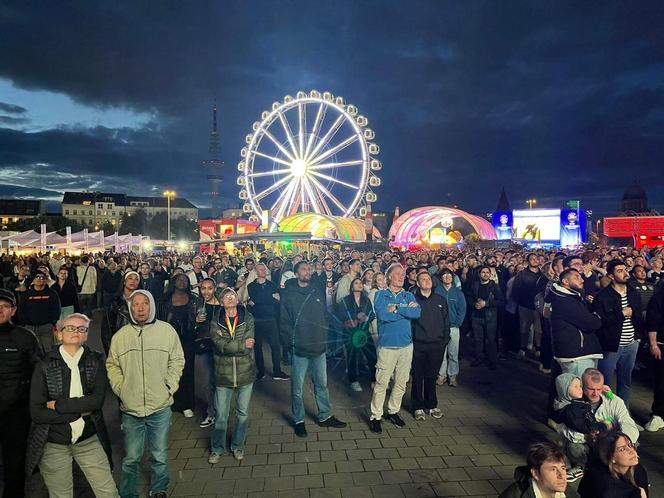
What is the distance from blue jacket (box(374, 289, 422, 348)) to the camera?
5430 millimetres

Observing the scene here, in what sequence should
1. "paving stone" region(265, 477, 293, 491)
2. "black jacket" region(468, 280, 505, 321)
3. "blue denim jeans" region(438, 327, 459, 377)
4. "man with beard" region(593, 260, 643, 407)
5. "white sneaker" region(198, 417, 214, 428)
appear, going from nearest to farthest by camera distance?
"paving stone" region(265, 477, 293, 491)
"man with beard" region(593, 260, 643, 407)
"white sneaker" region(198, 417, 214, 428)
"blue denim jeans" region(438, 327, 459, 377)
"black jacket" region(468, 280, 505, 321)

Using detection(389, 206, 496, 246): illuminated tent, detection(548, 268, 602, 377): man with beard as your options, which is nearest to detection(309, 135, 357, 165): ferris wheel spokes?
detection(389, 206, 496, 246): illuminated tent

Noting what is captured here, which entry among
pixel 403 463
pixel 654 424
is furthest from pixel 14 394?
pixel 654 424

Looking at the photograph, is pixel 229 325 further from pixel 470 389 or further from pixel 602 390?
pixel 470 389

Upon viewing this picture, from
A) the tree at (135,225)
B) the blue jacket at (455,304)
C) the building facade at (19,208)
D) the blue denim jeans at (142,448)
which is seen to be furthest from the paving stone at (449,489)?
the building facade at (19,208)

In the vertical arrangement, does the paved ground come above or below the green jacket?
below

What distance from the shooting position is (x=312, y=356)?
543 cm

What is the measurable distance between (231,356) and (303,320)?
3.36 feet

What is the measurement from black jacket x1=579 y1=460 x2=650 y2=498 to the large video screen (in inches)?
2003

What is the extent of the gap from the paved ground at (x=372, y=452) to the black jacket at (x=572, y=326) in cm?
102

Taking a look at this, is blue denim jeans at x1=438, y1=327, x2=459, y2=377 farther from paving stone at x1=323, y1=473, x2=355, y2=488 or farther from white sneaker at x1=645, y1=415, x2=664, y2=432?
paving stone at x1=323, y1=473, x2=355, y2=488

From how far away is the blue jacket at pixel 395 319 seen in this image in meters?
5.43

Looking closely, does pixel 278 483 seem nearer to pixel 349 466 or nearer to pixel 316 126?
pixel 349 466

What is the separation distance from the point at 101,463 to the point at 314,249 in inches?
1127
